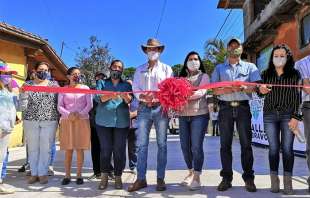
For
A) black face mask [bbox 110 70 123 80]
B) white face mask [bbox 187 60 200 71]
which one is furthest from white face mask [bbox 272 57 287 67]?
black face mask [bbox 110 70 123 80]

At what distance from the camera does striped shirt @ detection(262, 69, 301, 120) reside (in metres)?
5.53

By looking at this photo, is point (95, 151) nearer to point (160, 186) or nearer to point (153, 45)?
point (160, 186)

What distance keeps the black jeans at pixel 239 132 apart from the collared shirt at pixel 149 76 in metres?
0.94

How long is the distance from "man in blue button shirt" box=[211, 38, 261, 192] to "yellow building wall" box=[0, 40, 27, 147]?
8.02 metres

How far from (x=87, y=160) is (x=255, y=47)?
1299 cm

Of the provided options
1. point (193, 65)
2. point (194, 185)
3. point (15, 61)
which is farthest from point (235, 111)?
point (15, 61)

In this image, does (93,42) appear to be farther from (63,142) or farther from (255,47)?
(63,142)

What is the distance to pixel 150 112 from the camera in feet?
19.4

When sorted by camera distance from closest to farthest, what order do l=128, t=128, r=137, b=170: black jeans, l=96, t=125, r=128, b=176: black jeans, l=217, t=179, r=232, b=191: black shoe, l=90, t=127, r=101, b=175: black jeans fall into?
l=217, t=179, r=232, b=191: black shoe < l=96, t=125, r=128, b=176: black jeans < l=90, t=127, r=101, b=175: black jeans < l=128, t=128, r=137, b=170: black jeans

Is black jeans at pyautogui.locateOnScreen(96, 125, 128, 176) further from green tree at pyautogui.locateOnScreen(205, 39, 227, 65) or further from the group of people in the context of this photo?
green tree at pyautogui.locateOnScreen(205, 39, 227, 65)

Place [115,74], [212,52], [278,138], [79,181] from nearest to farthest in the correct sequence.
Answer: [278,138]
[115,74]
[79,181]
[212,52]

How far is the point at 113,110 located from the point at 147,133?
23.7 inches

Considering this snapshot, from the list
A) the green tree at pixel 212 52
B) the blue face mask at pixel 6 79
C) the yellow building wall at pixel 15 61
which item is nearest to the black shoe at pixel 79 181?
the blue face mask at pixel 6 79

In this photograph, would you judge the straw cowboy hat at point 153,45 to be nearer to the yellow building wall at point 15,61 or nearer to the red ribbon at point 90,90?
the red ribbon at point 90,90
